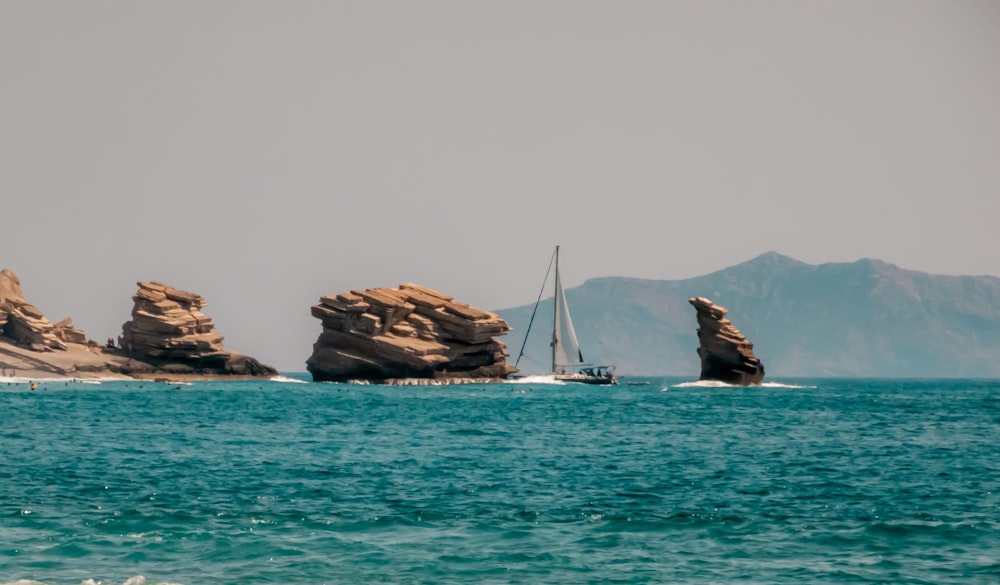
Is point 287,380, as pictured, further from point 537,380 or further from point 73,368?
point 537,380

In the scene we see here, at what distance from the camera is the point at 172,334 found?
15100 centimetres

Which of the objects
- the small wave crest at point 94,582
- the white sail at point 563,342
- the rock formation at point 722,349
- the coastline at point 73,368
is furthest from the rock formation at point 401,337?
the small wave crest at point 94,582

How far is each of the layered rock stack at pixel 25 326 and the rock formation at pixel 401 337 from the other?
3535cm

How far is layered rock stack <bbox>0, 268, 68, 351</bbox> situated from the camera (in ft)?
513

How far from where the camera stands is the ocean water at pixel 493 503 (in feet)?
89.1

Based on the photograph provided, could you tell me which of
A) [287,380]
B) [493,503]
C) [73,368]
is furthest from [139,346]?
[493,503]

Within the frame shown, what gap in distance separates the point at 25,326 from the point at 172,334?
21.0 meters

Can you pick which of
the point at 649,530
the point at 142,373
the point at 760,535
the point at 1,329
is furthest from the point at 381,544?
the point at 1,329

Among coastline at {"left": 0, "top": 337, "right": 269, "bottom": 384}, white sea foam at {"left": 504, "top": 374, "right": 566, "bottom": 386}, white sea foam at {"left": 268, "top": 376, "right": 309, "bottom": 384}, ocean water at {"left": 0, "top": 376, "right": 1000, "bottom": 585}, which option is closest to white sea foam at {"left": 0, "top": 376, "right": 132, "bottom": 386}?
coastline at {"left": 0, "top": 337, "right": 269, "bottom": 384}

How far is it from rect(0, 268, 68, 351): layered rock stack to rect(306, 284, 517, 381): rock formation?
116 feet

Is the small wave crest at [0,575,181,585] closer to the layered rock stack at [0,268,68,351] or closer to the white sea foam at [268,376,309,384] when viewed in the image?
the white sea foam at [268,376,309,384]

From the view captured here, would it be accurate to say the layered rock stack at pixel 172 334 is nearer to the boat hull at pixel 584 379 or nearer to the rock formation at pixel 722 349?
the boat hull at pixel 584 379

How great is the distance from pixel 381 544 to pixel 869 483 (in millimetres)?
19449

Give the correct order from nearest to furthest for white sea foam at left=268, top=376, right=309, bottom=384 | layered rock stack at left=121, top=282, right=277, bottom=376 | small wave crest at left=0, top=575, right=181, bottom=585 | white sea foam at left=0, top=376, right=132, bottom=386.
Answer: small wave crest at left=0, top=575, right=181, bottom=585
white sea foam at left=0, top=376, right=132, bottom=386
layered rock stack at left=121, top=282, right=277, bottom=376
white sea foam at left=268, top=376, right=309, bottom=384
